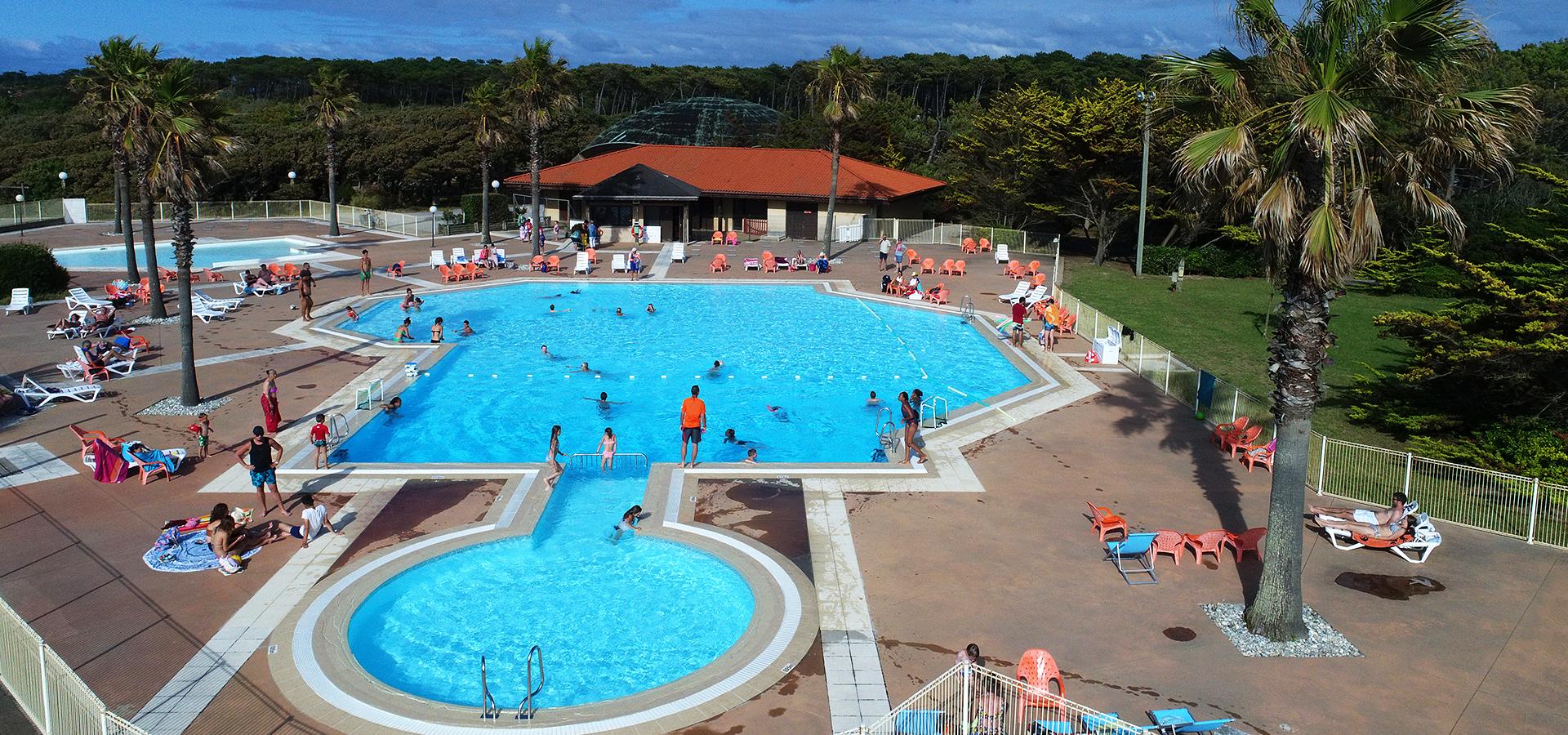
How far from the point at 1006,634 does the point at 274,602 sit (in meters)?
8.36

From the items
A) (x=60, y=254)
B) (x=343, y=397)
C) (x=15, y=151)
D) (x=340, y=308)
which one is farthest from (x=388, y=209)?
(x=343, y=397)

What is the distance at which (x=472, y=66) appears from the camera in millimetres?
149125

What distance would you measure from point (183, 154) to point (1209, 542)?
19.0 m

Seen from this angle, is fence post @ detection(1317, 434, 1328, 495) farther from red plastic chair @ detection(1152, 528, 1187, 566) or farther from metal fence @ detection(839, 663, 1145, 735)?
metal fence @ detection(839, 663, 1145, 735)

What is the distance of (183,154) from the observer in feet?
63.7

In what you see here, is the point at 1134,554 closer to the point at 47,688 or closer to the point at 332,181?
the point at 47,688

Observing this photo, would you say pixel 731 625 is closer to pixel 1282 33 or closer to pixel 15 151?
pixel 1282 33

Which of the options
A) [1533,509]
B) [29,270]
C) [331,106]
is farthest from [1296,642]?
[331,106]

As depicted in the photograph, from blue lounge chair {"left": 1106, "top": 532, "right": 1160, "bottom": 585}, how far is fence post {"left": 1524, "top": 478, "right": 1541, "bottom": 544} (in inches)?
207

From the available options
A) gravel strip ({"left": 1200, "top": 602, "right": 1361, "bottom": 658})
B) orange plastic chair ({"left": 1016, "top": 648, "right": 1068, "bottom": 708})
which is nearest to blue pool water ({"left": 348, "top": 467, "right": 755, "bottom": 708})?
orange plastic chair ({"left": 1016, "top": 648, "right": 1068, "bottom": 708})

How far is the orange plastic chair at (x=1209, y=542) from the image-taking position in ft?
44.0

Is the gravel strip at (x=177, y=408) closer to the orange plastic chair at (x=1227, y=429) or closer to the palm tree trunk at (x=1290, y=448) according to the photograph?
the palm tree trunk at (x=1290, y=448)

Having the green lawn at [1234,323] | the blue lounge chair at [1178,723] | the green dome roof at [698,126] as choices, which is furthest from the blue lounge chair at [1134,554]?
the green dome roof at [698,126]

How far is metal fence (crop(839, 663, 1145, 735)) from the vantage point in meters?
8.76
